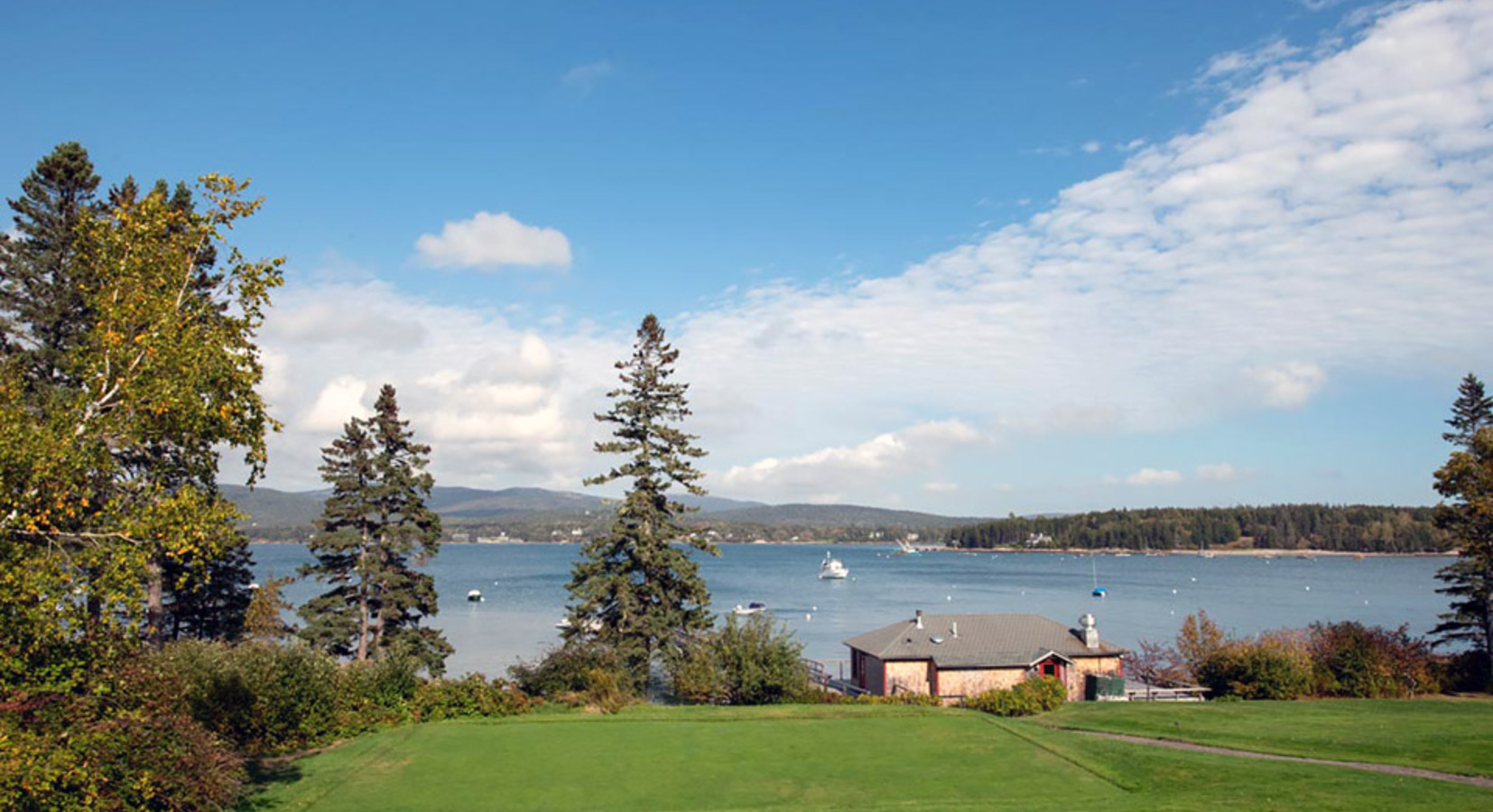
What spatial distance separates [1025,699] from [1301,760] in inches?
376

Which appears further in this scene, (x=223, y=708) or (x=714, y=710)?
(x=714, y=710)

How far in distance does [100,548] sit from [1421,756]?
26514 millimetres

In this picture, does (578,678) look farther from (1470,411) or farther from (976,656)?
(1470,411)

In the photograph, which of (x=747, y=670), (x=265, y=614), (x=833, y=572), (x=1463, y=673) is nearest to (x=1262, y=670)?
(x=1463, y=673)

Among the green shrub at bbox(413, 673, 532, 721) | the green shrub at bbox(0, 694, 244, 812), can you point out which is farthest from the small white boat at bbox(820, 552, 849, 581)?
the green shrub at bbox(0, 694, 244, 812)

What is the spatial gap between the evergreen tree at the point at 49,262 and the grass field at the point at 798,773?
16.3 m

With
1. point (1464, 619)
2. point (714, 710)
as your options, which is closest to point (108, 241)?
point (714, 710)

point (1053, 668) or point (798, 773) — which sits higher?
point (798, 773)

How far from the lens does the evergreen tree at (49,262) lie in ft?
92.1

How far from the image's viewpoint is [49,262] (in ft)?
93.2

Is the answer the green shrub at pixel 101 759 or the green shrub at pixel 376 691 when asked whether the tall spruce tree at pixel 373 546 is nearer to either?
the green shrub at pixel 376 691

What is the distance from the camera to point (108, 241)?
10609 mm

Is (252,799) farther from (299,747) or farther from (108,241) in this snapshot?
(108,241)

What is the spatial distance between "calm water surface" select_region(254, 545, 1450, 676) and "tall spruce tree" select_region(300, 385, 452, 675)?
1188cm
